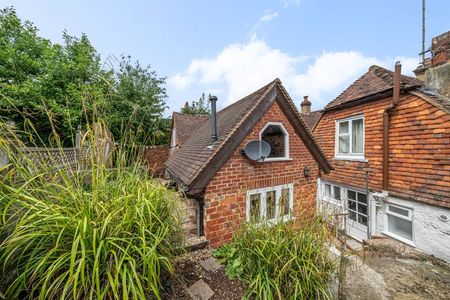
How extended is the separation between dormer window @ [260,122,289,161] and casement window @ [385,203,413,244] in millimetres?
4343

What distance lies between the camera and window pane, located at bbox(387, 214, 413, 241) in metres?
6.10

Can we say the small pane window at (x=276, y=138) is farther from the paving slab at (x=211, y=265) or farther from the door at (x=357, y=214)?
the door at (x=357, y=214)

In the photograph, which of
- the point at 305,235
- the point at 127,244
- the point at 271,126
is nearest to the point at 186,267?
the point at 127,244

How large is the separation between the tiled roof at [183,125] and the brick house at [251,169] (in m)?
10.8

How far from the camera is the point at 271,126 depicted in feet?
21.0

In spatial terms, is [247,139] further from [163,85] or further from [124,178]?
[163,85]

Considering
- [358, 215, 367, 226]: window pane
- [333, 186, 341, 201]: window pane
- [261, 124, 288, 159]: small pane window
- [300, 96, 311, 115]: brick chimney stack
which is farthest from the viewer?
[300, 96, 311, 115]: brick chimney stack

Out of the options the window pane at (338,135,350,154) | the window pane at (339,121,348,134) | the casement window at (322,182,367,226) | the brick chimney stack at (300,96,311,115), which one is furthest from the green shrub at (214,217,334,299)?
the brick chimney stack at (300,96,311,115)

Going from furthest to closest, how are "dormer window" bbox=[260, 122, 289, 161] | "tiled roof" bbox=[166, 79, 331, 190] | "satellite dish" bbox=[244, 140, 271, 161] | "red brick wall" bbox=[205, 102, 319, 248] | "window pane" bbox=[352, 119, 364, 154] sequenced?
"window pane" bbox=[352, 119, 364, 154] → "dormer window" bbox=[260, 122, 289, 161] → "satellite dish" bbox=[244, 140, 271, 161] → "red brick wall" bbox=[205, 102, 319, 248] → "tiled roof" bbox=[166, 79, 331, 190]

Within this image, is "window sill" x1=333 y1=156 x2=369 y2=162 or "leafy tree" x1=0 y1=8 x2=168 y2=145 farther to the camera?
"leafy tree" x1=0 y1=8 x2=168 y2=145

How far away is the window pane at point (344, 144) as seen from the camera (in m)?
8.57

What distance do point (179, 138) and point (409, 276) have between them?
15.5 metres

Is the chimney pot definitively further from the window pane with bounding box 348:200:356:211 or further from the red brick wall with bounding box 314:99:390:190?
the window pane with bounding box 348:200:356:211

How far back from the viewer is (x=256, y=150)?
564cm
